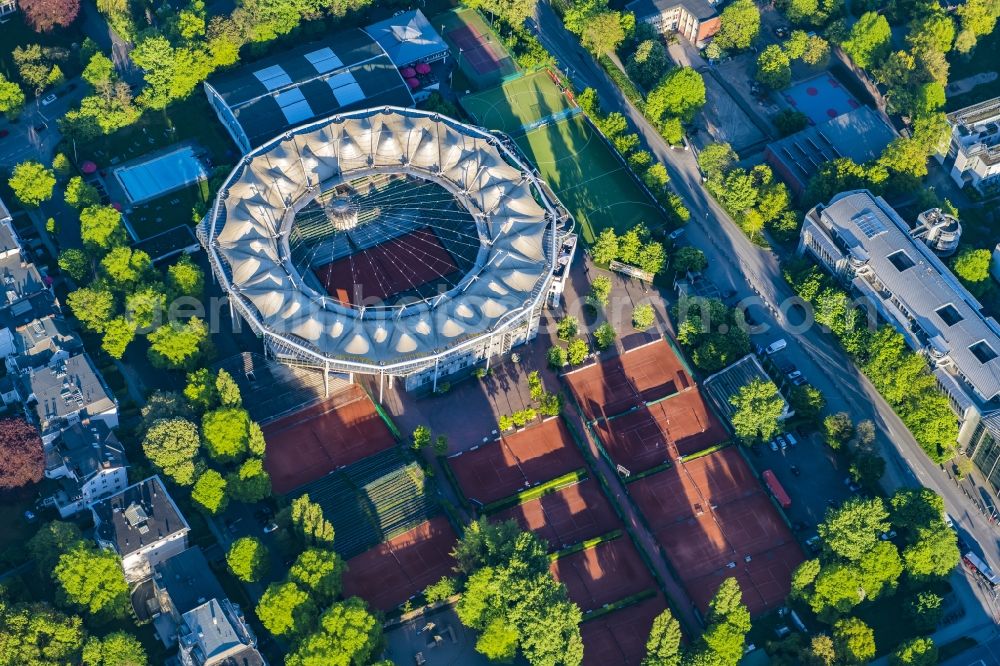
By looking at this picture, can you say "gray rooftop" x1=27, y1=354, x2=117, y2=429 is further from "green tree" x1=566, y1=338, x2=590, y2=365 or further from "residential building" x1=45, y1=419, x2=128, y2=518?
"green tree" x1=566, y1=338, x2=590, y2=365

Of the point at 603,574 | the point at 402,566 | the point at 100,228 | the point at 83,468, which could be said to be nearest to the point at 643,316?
the point at 603,574

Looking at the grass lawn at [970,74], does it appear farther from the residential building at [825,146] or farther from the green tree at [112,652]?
the green tree at [112,652]

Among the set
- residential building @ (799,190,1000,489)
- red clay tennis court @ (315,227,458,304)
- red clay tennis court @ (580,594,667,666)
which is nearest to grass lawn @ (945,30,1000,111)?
residential building @ (799,190,1000,489)

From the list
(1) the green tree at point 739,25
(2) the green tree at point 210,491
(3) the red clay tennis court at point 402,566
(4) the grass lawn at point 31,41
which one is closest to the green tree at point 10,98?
(4) the grass lawn at point 31,41

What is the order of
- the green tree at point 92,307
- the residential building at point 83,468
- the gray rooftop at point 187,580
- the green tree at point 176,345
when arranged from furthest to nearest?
the green tree at point 92,307 → the green tree at point 176,345 → the residential building at point 83,468 → the gray rooftop at point 187,580

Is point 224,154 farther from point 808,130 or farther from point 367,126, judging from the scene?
point 808,130

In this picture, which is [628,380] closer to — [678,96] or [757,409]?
[757,409]
